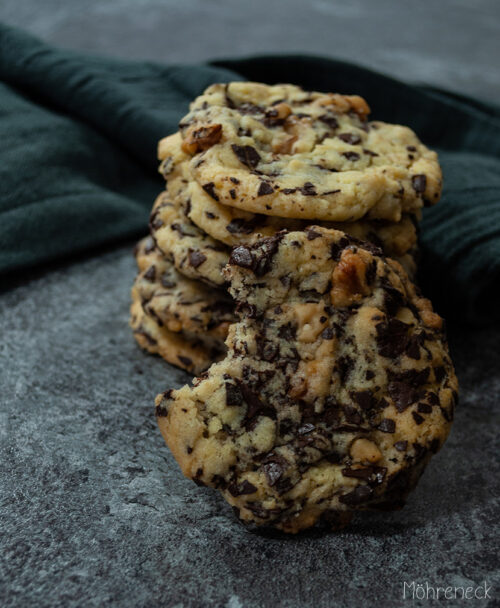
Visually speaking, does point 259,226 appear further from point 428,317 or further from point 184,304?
point 428,317

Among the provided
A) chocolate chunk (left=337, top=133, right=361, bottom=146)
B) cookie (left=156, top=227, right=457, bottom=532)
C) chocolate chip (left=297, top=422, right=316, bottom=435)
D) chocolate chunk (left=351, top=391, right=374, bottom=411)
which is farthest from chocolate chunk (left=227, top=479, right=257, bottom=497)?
chocolate chunk (left=337, top=133, right=361, bottom=146)

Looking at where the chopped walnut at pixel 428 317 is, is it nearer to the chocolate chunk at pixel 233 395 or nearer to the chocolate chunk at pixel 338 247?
the chocolate chunk at pixel 338 247

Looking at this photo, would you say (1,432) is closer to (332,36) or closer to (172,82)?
(172,82)

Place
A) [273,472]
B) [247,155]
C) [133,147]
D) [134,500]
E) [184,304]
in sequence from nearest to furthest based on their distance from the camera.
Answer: [273,472] < [134,500] < [247,155] < [184,304] < [133,147]

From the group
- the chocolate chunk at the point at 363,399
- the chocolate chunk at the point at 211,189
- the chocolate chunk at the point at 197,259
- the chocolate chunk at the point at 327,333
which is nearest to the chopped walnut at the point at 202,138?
the chocolate chunk at the point at 211,189

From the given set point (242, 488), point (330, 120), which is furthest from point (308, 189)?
point (242, 488)

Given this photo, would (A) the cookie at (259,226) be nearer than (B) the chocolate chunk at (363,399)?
No

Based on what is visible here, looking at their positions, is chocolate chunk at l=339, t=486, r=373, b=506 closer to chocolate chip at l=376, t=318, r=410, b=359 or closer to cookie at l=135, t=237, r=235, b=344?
chocolate chip at l=376, t=318, r=410, b=359
